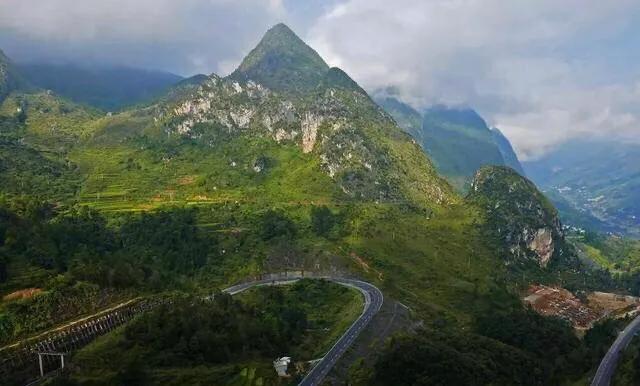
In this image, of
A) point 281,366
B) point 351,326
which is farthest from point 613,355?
point 281,366

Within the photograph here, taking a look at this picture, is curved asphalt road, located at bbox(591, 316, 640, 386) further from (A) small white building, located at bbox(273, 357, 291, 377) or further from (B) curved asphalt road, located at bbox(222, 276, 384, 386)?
(A) small white building, located at bbox(273, 357, 291, 377)

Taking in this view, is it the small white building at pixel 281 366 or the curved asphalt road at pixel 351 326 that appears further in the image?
the curved asphalt road at pixel 351 326

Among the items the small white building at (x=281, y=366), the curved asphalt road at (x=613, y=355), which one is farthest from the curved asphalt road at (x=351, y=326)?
the curved asphalt road at (x=613, y=355)

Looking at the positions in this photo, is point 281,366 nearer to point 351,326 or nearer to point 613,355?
point 351,326

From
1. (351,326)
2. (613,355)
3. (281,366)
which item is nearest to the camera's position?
(281,366)

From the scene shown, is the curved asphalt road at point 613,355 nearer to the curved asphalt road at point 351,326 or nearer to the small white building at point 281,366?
the curved asphalt road at point 351,326

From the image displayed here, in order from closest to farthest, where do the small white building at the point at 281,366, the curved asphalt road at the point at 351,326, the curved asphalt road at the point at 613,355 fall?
the small white building at the point at 281,366 → the curved asphalt road at the point at 351,326 → the curved asphalt road at the point at 613,355
